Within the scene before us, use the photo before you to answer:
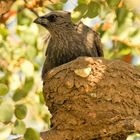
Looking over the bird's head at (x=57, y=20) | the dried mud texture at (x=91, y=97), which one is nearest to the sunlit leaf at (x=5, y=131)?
the dried mud texture at (x=91, y=97)

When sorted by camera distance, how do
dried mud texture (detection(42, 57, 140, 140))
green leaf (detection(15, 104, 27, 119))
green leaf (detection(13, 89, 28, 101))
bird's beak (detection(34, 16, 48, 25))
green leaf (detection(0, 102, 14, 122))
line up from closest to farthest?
green leaf (detection(0, 102, 14, 122)) < green leaf (detection(15, 104, 27, 119)) < green leaf (detection(13, 89, 28, 101)) < dried mud texture (detection(42, 57, 140, 140)) < bird's beak (detection(34, 16, 48, 25))

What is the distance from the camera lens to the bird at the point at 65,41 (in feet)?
18.1

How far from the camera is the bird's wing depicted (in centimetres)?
557

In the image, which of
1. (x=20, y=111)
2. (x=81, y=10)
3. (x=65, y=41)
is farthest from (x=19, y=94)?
(x=65, y=41)

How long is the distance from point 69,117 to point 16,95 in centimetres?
137

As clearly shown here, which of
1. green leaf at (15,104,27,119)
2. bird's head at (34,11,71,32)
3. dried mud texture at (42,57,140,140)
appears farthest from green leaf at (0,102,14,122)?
bird's head at (34,11,71,32)

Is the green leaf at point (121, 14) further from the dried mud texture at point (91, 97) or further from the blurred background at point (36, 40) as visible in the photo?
the dried mud texture at point (91, 97)

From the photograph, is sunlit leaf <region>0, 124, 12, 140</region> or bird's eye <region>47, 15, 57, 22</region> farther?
bird's eye <region>47, 15, 57, 22</region>

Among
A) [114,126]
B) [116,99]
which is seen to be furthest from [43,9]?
[114,126]

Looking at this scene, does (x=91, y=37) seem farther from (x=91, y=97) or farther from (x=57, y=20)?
(x=91, y=97)

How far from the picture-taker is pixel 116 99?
4910mm

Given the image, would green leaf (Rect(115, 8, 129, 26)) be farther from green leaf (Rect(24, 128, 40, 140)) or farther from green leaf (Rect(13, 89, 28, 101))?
green leaf (Rect(24, 128, 40, 140))

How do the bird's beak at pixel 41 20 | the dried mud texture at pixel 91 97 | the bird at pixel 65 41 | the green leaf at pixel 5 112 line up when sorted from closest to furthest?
the green leaf at pixel 5 112
the dried mud texture at pixel 91 97
the bird's beak at pixel 41 20
the bird at pixel 65 41

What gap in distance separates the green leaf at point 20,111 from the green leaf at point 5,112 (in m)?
0.07
